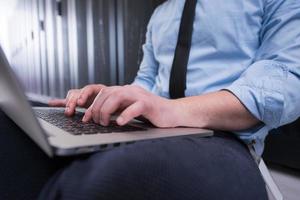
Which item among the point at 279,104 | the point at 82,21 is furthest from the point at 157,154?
the point at 82,21

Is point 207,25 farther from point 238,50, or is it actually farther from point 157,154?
point 157,154

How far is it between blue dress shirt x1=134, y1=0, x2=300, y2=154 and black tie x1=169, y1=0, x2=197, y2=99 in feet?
0.05

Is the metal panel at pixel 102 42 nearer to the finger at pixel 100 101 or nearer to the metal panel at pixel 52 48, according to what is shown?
the metal panel at pixel 52 48

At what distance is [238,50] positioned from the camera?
68 centimetres

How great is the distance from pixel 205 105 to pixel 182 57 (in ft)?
0.75

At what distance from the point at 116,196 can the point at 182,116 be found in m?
0.26

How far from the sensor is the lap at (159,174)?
30cm

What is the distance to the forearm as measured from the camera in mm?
536

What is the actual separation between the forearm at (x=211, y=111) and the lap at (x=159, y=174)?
76 mm

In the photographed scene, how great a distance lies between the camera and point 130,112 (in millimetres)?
444

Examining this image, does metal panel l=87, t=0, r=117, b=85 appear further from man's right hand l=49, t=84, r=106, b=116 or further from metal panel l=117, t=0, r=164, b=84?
man's right hand l=49, t=84, r=106, b=116

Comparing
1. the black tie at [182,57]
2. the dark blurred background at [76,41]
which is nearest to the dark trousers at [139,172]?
the black tie at [182,57]

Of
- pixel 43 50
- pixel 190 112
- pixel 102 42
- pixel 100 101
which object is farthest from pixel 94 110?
pixel 43 50

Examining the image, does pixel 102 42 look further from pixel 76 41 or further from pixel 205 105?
pixel 205 105
